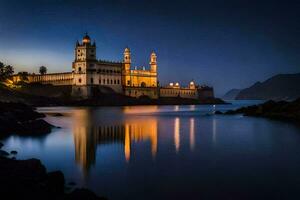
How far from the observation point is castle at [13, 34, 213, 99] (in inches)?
4050

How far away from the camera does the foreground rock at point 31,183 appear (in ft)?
29.5

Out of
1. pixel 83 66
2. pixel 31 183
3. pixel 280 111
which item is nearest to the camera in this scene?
pixel 31 183

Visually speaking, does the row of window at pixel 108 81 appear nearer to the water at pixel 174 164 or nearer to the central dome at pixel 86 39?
the central dome at pixel 86 39

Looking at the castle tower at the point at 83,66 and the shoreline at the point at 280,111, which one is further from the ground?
the castle tower at the point at 83,66

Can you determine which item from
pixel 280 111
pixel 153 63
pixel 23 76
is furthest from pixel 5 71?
pixel 280 111

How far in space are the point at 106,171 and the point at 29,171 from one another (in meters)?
3.88

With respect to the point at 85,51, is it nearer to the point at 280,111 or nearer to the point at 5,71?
the point at 5,71

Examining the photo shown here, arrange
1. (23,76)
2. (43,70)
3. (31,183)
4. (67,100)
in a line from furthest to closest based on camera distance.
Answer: (43,70)
(23,76)
(67,100)
(31,183)

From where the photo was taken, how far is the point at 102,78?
106438mm

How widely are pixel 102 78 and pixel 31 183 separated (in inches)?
3830

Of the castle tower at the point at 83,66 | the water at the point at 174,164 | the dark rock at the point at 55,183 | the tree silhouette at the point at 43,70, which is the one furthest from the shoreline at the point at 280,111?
the tree silhouette at the point at 43,70

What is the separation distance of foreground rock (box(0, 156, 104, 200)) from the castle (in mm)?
89676

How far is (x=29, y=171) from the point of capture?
11.9 m

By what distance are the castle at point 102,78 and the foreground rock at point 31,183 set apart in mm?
89676
